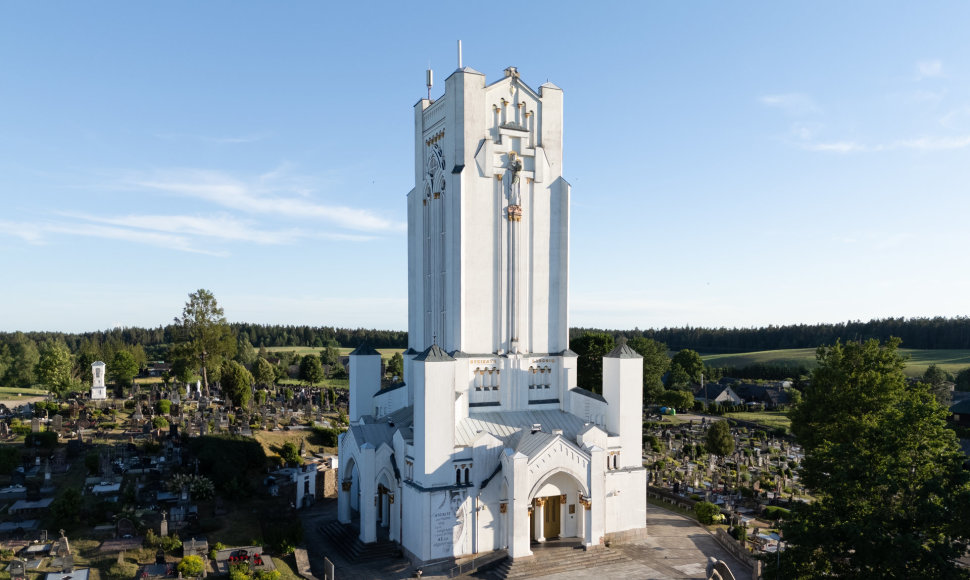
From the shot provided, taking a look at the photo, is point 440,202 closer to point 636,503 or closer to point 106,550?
point 636,503

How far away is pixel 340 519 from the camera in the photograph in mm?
23953

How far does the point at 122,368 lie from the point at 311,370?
74.5 ft

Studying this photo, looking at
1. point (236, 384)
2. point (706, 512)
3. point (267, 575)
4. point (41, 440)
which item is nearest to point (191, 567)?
point (267, 575)

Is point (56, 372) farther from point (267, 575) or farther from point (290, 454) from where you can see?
point (267, 575)

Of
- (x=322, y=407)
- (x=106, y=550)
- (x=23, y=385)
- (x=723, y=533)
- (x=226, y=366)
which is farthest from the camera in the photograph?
(x=23, y=385)

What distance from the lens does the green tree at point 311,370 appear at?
74.2 metres

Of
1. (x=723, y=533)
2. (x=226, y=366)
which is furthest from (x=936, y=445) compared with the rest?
(x=226, y=366)

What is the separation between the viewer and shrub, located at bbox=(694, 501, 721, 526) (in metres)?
24.9

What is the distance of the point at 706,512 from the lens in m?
24.9

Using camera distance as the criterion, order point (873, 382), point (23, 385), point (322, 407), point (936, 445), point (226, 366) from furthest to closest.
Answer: point (23, 385) → point (322, 407) → point (226, 366) → point (873, 382) → point (936, 445)

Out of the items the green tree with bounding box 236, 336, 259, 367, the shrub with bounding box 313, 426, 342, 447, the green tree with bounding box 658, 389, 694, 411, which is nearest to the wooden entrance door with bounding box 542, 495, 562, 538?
the shrub with bounding box 313, 426, 342, 447

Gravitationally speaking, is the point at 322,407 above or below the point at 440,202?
below

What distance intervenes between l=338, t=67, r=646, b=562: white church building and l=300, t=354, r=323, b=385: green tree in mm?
49567

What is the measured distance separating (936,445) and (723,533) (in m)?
8.34
